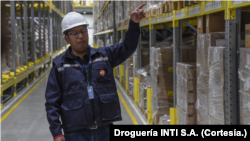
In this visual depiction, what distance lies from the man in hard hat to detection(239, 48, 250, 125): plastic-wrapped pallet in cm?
95

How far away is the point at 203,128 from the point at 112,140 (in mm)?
641

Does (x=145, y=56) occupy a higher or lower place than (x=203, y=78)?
higher

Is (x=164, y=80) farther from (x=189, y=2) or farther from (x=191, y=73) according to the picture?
(x=189, y=2)

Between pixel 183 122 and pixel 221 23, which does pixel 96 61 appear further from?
pixel 183 122

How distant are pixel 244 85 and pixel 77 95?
1427mm

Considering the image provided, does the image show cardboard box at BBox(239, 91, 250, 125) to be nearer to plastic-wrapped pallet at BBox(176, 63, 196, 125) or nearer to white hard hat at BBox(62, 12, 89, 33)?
plastic-wrapped pallet at BBox(176, 63, 196, 125)

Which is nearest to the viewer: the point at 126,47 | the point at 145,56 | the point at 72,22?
the point at 72,22

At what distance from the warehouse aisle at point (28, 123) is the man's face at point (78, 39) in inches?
→ 128

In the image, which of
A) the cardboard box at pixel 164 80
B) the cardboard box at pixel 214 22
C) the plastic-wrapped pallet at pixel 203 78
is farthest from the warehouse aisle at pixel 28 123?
the cardboard box at pixel 214 22

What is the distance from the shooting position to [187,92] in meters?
3.91

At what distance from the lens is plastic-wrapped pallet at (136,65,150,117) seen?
6576mm

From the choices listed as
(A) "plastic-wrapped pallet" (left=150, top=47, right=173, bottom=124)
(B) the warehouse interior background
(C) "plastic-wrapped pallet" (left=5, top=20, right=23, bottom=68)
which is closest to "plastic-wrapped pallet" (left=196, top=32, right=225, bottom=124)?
(B) the warehouse interior background

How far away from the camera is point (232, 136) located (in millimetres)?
2092

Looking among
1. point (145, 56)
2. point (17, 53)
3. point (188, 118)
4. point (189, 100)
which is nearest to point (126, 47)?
point (189, 100)
